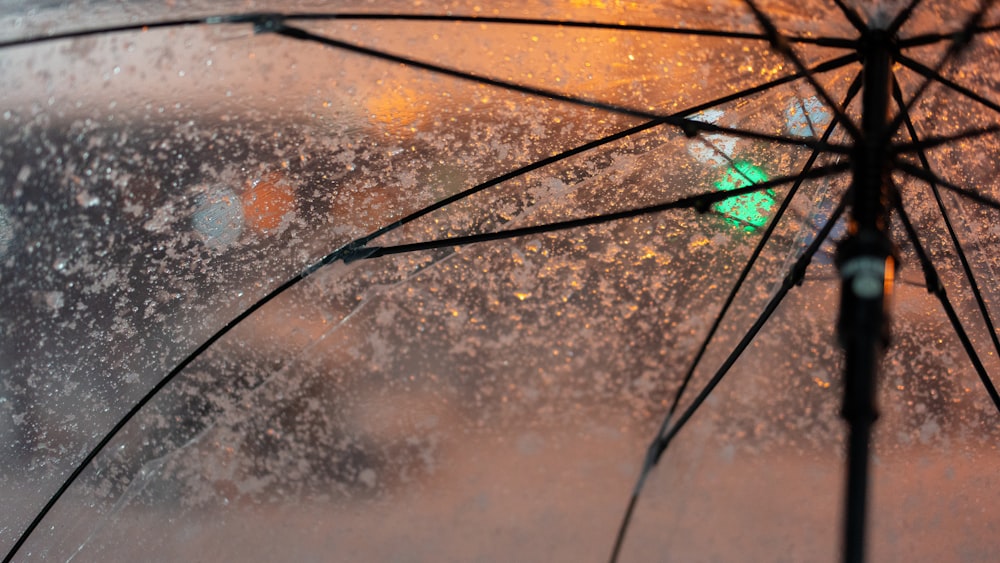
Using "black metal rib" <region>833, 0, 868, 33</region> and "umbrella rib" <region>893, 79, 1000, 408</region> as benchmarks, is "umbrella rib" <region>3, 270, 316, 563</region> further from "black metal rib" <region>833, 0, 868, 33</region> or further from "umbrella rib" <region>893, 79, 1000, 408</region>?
"umbrella rib" <region>893, 79, 1000, 408</region>

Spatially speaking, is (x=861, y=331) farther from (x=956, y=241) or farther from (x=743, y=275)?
(x=956, y=241)

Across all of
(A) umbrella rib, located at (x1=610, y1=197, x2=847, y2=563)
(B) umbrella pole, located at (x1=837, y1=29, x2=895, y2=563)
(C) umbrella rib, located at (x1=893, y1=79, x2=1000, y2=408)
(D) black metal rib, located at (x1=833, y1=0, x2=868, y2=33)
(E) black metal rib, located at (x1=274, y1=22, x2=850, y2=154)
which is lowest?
(B) umbrella pole, located at (x1=837, y1=29, x2=895, y2=563)

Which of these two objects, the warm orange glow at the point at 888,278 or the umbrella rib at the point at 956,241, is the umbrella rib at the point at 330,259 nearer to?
the umbrella rib at the point at 956,241

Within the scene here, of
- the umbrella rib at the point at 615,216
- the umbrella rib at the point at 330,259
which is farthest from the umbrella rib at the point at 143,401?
the umbrella rib at the point at 615,216

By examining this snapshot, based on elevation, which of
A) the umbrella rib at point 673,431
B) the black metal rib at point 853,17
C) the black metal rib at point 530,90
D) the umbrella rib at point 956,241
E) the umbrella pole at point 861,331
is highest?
the black metal rib at point 853,17

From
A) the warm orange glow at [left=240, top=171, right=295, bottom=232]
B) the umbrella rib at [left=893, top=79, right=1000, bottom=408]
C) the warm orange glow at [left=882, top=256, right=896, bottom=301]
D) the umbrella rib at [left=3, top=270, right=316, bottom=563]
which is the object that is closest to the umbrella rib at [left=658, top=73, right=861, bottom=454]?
the umbrella rib at [left=893, top=79, right=1000, bottom=408]

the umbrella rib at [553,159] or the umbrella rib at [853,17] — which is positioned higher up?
the umbrella rib at [853,17]

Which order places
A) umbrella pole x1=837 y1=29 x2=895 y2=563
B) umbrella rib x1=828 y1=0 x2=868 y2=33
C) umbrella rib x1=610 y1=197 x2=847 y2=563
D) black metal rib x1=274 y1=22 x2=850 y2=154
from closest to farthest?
umbrella pole x1=837 y1=29 x2=895 y2=563
black metal rib x1=274 y1=22 x2=850 y2=154
umbrella rib x1=828 y1=0 x2=868 y2=33
umbrella rib x1=610 y1=197 x2=847 y2=563
